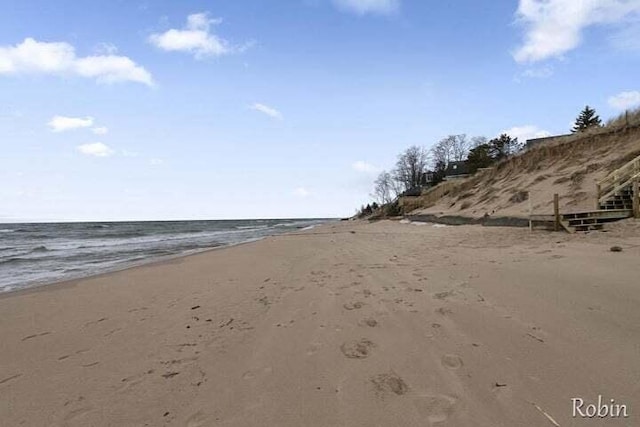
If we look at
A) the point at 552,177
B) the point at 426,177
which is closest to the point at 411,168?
the point at 426,177

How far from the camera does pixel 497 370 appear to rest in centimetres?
289

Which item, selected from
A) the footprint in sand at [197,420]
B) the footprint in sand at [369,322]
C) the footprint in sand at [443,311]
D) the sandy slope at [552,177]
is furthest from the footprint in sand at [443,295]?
the sandy slope at [552,177]

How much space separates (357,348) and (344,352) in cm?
14

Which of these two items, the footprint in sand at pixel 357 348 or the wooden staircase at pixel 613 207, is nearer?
the footprint in sand at pixel 357 348

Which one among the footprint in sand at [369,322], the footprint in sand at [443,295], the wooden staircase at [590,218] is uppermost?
the wooden staircase at [590,218]

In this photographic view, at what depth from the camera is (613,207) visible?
1397cm

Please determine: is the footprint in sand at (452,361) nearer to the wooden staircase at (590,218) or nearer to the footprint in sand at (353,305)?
the footprint in sand at (353,305)

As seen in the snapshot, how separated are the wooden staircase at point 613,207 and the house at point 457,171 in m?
48.1

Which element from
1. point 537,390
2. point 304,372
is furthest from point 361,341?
point 537,390

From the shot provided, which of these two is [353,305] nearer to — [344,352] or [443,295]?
[443,295]

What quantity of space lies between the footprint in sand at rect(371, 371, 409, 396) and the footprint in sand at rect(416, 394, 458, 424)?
0.17 m

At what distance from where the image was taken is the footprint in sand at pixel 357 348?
3352mm

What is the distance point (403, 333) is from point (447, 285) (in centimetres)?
213

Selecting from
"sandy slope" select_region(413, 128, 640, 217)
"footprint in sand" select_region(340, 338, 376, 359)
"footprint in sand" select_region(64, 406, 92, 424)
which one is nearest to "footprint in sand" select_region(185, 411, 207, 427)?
"footprint in sand" select_region(64, 406, 92, 424)
